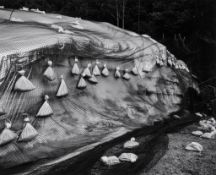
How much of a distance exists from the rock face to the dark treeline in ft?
5.58

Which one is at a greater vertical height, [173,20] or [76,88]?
[173,20]

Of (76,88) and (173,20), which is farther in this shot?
(173,20)

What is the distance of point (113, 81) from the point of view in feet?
11.3

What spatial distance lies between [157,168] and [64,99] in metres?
1.01

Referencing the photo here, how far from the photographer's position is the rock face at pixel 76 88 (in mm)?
2422

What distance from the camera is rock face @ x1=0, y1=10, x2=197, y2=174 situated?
2.42 metres

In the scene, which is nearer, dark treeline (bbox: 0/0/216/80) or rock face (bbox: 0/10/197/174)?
rock face (bbox: 0/10/197/174)

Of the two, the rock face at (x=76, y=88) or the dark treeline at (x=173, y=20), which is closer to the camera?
the rock face at (x=76, y=88)

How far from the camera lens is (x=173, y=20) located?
6605 millimetres

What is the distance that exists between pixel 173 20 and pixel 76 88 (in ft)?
13.9

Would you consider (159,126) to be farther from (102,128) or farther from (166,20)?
(166,20)

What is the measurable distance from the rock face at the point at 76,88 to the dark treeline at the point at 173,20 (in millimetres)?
1701

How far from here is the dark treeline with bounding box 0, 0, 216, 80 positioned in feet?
19.3

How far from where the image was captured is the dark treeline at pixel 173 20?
589 centimetres
